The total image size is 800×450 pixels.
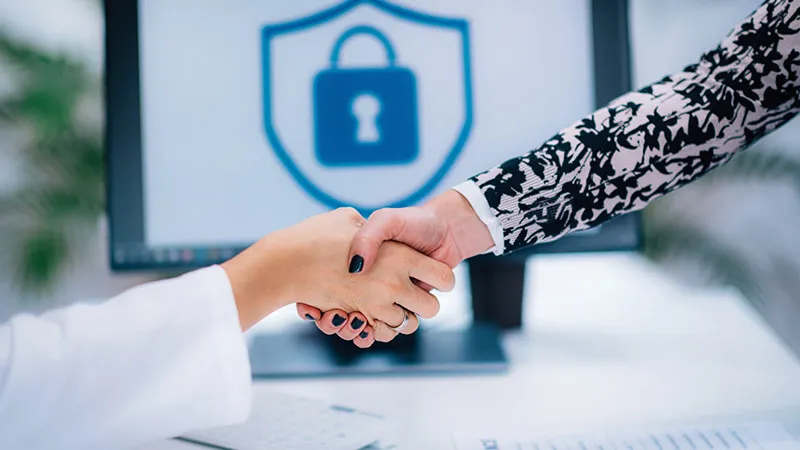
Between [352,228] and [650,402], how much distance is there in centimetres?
34

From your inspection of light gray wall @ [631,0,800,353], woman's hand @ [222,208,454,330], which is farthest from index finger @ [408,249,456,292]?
light gray wall @ [631,0,800,353]

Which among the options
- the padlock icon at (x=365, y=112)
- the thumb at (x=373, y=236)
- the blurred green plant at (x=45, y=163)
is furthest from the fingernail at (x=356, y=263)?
the blurred green plant at (x=45, y=163)

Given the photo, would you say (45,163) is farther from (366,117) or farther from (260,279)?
(260,279)

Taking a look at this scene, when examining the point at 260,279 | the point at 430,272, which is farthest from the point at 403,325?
the point at 260,279

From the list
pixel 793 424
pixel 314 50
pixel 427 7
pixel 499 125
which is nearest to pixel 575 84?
pixel 499 125

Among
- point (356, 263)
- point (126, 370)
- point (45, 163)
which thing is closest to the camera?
point (126, 370)

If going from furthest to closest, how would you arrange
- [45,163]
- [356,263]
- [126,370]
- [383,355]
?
[45,163]
[383,355]
[356,263]
[126,370]

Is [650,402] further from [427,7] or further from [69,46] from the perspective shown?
[69,46]

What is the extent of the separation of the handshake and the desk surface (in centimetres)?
8

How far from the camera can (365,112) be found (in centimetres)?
83

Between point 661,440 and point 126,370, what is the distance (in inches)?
16.2

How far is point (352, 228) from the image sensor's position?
0.68 m

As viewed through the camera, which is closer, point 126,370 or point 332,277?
point 126,370

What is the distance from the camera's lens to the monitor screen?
2.72 feet
